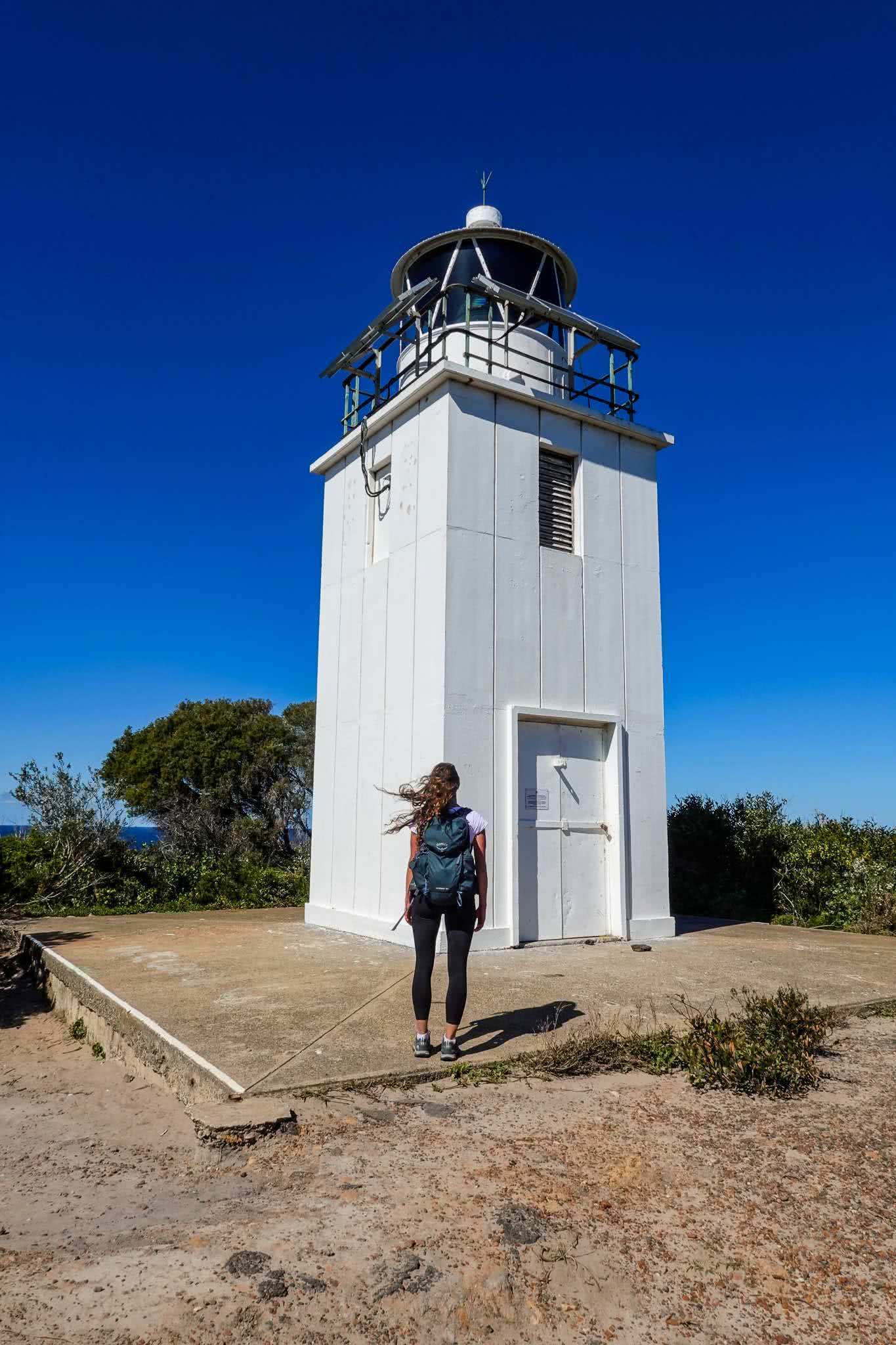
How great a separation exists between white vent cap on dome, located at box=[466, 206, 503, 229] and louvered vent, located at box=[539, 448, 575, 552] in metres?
3.92

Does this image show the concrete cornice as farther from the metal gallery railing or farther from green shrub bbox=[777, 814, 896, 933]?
green shrub bbox=[777, 814, 896, 933]

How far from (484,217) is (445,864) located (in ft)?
32.3

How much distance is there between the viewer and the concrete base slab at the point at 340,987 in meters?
4.61

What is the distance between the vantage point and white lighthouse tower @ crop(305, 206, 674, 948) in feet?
28.6

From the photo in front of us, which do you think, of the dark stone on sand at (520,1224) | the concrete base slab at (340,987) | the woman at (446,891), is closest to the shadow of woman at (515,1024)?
the concrete base slab at (340,987)

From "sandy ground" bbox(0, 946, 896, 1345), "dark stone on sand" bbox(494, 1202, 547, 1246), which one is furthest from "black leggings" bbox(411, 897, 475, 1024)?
"dark stone on sand" bbox(494, 1202, 547, 1246)

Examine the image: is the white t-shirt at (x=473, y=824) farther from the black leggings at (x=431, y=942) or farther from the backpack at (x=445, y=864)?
the black leggings at (x=431, y=942)

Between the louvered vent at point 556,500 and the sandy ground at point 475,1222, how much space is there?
6361 mm

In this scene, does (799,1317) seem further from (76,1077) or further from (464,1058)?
(76,1077)

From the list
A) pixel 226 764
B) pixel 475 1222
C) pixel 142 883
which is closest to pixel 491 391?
pixel 475 1222

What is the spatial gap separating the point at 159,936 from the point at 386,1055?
5043 mm

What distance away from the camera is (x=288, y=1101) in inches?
158

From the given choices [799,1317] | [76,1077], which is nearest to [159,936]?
[76,1077]

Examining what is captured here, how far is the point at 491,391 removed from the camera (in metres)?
9.22
